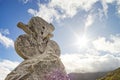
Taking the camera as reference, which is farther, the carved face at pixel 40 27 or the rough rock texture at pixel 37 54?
the carved face at pixel 40 27

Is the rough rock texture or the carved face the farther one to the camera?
the carved face

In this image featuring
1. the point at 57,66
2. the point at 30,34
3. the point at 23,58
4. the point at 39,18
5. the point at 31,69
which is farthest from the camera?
the point at 39,18

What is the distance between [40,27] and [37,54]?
626 millimetres

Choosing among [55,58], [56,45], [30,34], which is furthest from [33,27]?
[55,58]

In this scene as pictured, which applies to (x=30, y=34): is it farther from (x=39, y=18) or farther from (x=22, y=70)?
(x=22, y=70)

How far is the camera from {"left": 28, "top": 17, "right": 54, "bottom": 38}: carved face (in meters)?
3.88

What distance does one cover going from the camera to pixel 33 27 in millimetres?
3885

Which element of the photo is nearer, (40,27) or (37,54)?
(37,54)

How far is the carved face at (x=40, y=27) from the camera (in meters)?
3.88

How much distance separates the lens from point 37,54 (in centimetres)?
356

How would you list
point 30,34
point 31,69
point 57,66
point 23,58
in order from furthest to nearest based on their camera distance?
1. point 30,34
2. point 23,58
3. point 57,66
4. point 31,69

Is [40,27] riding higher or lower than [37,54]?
higher

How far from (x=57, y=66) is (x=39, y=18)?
4.03 ft

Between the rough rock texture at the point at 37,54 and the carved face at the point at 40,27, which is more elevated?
the carved face at the point at 40,27
